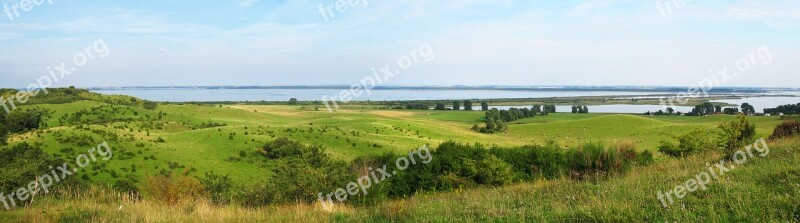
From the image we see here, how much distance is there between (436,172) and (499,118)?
82268mm

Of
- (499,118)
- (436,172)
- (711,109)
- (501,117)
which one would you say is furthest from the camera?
→ (711,109)

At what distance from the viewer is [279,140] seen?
41.6 m

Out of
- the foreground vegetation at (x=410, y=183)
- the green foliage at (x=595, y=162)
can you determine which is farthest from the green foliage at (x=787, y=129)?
the green foliage at (x=595, y=162)

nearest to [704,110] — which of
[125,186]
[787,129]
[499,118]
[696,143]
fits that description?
[499,118]

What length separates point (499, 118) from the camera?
9844 centimetres

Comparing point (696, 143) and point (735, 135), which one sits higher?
point (735, 135)

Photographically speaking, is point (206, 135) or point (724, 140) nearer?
point (724, 140)

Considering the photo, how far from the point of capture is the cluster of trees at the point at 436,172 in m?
13.2

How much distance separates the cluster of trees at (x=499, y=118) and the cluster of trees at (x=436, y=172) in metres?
62.3

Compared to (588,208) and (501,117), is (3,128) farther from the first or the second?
(501,117)

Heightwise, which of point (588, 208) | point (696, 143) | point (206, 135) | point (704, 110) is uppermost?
point (588, 208)

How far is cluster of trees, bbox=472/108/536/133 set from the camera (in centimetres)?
8300

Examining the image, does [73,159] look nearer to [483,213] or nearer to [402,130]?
[483,213]

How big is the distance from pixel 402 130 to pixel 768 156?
202 ft
